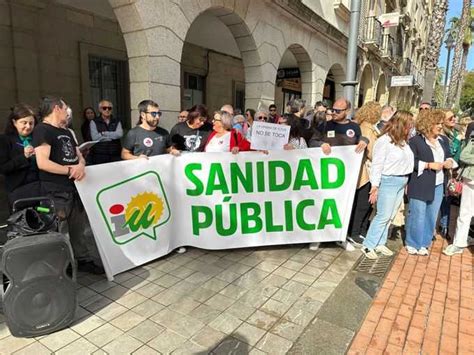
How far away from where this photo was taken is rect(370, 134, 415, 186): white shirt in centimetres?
387

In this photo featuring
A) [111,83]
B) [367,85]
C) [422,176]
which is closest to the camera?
[422,176]

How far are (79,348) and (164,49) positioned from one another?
14.3 feet

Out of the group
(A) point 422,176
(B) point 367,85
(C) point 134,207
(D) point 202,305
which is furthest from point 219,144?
(B) point 367,85

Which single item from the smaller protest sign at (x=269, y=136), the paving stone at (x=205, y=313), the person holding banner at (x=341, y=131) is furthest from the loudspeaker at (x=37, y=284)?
the person holding banner at (x=341, y=131)

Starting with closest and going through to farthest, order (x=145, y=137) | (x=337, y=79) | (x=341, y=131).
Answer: (x=145, y=137) → (x=341, y=131) → (x=337, y=79)

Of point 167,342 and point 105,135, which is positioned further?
point 105,135

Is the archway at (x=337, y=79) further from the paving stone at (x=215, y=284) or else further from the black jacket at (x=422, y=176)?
the paving stone at (x=215, y=284)

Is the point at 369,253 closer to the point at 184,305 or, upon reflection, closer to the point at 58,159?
the point at 184,305

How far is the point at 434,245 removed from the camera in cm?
471

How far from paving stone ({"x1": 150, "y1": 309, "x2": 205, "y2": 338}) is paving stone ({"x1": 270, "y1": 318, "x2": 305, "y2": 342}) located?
60 centimetres

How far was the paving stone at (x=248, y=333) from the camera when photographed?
2.57 m

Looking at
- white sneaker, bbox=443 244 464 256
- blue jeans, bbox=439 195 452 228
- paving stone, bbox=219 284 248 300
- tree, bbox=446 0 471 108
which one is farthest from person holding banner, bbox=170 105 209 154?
tree, bbox=446 0 471 108

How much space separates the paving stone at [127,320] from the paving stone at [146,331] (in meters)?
0.04

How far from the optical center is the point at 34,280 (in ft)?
7.79
